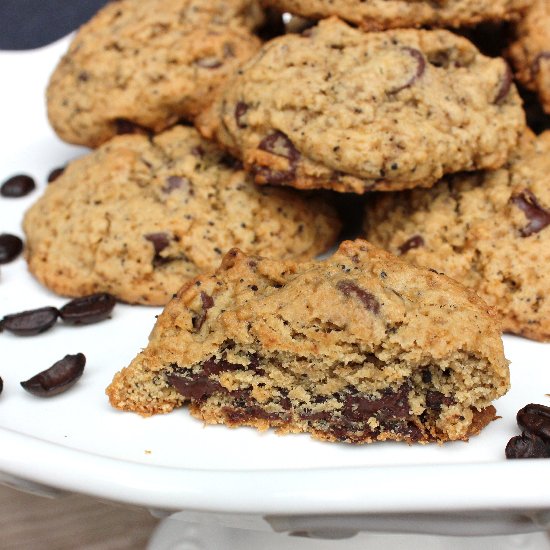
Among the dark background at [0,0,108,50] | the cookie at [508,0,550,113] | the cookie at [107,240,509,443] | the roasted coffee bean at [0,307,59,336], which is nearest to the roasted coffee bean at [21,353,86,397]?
the cookie at [107,240,509,443]

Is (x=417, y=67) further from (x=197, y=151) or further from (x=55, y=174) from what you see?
(x=55, y=174)

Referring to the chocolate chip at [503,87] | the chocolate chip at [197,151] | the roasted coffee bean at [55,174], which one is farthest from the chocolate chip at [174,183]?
the chocolate chip at [503,87]

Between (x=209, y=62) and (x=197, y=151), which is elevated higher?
(x=209, y=62)

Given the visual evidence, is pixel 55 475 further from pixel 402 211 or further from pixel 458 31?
pixel 458 31

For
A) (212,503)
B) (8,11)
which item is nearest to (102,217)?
(212,503)

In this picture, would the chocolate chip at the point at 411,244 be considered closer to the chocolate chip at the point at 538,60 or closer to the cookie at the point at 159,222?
the cookie at the point at 159,222

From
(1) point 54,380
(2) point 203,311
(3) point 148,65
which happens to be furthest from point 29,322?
(3) point 148,65
